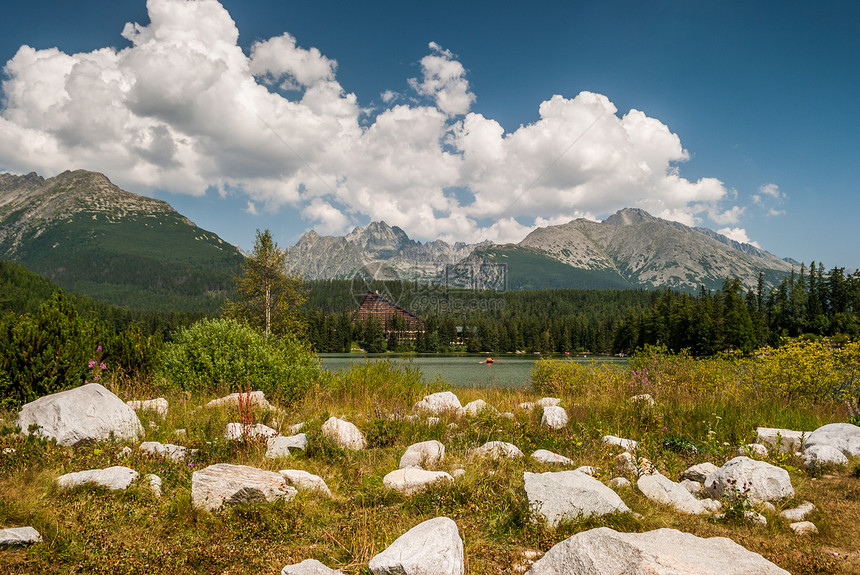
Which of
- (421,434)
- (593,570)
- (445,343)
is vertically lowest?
(445,343)

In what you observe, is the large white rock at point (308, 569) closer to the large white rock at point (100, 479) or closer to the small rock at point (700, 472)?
the large white rock at point (100, 479)

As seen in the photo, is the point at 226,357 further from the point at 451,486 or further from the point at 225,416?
the point at 451,486

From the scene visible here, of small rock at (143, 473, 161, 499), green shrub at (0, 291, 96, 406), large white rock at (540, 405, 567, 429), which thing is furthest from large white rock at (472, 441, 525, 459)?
green shrub at (0, 291, 96, 406)

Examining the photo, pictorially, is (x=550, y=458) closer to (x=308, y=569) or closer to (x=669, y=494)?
(x=669, y=494)

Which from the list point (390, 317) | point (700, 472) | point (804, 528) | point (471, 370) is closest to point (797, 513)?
point (804, 528)

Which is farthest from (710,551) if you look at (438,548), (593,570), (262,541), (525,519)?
(262,541)

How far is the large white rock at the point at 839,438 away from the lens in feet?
24.6

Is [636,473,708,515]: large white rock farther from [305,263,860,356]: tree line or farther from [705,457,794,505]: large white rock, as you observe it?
[305,263,860,356]: tree line

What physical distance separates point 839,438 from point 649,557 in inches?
286

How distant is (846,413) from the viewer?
428 inches

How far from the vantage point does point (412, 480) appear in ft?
19.0

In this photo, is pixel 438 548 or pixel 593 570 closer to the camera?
pixel 593 570

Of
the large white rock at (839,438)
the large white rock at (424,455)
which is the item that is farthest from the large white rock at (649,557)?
the large white rock at (839,438)

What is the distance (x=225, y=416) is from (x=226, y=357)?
3.75m
